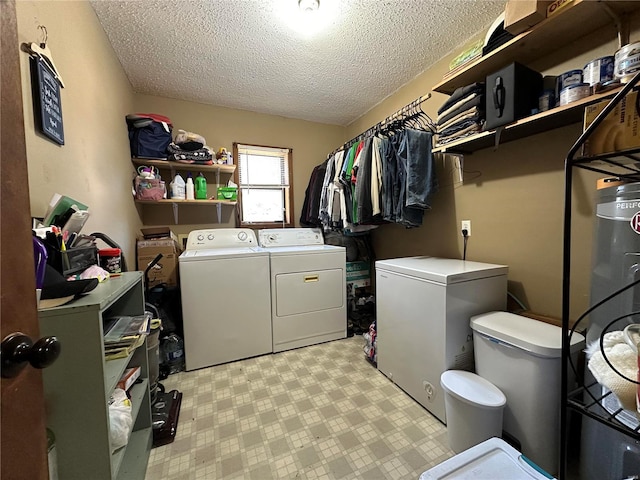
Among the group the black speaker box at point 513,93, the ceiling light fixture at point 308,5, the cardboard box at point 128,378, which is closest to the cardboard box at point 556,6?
the black speaker box at point 513,93

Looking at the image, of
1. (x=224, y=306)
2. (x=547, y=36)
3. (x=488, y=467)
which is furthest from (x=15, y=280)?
(x=547, y=36)

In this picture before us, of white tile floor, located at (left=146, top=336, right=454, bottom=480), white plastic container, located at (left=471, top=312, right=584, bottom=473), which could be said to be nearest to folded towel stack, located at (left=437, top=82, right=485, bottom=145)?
white plastic container, located at (left=471, top=312, right=584, bottom=473)

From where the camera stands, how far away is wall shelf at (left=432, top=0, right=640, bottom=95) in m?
1.18

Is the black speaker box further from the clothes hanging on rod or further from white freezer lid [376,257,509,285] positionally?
white freezer lid [376,257,509,285]

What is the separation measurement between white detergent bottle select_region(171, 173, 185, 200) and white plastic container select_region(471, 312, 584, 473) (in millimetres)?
2723

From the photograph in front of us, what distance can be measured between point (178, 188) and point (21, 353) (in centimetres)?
Result: 241

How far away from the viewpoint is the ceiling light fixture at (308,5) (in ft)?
5.14

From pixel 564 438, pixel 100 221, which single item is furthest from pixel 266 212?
pixel 564 438

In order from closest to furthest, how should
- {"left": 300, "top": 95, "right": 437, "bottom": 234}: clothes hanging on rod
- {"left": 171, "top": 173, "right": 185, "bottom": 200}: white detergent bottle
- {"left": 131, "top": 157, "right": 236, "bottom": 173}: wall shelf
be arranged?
{"left": 300, "top": 95, "right": 437, "bottom": 234}: clothes hanging on rod
{"left": 131, "top": 157, "right": 236, "bottom": 173}: wall shelf
{"left": 171, "top": 173, "right": 185, "bottom": 200}: white detergent bottle

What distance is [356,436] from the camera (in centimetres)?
144

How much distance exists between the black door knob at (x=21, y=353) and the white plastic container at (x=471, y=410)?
58.6 inches

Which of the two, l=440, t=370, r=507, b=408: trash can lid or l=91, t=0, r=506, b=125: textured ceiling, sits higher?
l=91, t=0, r=506, b=125: textured ceiling

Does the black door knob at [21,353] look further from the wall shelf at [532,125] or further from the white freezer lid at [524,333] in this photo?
the wall shelf at [532,125]

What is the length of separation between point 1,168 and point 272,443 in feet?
5.13
